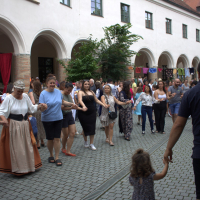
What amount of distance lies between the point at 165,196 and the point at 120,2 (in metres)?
18.7

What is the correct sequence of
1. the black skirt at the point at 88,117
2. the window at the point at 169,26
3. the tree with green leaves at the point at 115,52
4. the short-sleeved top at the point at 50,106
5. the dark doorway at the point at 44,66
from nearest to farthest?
the short-sleeved top at the point at 50,106 → the black skirt at the point at 88,117 → the tree with green leaves at the point at 115,52 → the dark doorway at the point at 44,66 → the window at the point at 169,26

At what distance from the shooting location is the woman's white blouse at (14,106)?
4.54 m

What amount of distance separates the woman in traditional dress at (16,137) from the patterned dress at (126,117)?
3.57 m

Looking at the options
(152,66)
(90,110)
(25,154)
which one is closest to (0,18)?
(90,110)

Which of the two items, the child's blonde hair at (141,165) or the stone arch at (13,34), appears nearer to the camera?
the child's blonde hair at (141,165)

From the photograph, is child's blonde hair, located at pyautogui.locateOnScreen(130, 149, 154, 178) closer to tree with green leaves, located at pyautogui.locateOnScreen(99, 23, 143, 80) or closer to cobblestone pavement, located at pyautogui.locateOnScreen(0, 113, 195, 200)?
cobblestone pavement, located at pyautogui.locateOnScreen(0, 113, 195, 200)

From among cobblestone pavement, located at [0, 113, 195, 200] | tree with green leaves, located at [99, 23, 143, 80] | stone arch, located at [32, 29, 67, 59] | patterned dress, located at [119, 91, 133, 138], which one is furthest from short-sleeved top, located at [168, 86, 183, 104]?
stone arch, located at [32, 29, 67, 59]

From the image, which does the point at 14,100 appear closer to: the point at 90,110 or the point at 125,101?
the point at 90,110

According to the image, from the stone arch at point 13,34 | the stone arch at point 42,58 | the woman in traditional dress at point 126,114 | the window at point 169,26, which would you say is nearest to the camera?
the woman in traditional dress at point 126,114

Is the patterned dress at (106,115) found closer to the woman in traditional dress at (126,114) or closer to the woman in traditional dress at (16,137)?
the woman in traditional dress at (126,114)

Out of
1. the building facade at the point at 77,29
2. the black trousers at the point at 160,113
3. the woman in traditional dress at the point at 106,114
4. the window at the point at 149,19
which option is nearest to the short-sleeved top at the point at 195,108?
the woman in traditional dress at the point at 106,114

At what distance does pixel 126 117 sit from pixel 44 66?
1369 centimetres

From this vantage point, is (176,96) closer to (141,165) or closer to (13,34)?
(141,165)

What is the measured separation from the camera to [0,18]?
40.3 ft
